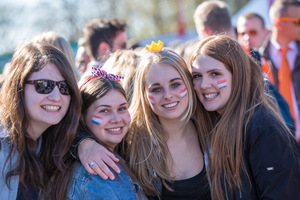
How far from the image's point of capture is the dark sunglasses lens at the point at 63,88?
2.66 metres

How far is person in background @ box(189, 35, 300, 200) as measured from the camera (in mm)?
2498

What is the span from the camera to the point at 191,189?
286 centimetres

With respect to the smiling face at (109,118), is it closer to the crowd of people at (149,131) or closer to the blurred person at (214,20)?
the crowd of people at (149,131)

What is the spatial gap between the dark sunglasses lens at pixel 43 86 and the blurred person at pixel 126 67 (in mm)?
998

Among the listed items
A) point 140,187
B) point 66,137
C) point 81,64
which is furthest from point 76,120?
point 81,64

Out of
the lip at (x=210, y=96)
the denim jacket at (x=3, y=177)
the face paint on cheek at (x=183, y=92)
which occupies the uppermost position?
the face paint on cheek at (x=183, y=92)

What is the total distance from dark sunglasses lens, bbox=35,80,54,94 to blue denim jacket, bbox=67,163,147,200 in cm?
63

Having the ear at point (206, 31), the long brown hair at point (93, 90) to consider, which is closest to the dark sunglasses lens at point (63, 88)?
the long brown hair at point (93, 90)

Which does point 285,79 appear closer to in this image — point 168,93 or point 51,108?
point 168,93

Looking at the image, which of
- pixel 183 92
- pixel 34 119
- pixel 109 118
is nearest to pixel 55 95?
pixel 34 119

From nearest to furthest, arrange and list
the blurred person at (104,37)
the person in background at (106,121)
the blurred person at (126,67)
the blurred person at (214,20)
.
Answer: the person in background at (106,121)
the blurred person at (126,67)
the blurred person at (214,20)
the blurred person at (104,37)

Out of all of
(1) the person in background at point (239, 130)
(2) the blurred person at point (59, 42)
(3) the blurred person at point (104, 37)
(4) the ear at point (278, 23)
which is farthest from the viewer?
(4) the ear at point (278, 23)

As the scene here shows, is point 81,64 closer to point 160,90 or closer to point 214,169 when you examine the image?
point 160,90

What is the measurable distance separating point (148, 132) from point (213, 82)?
0.73 m
